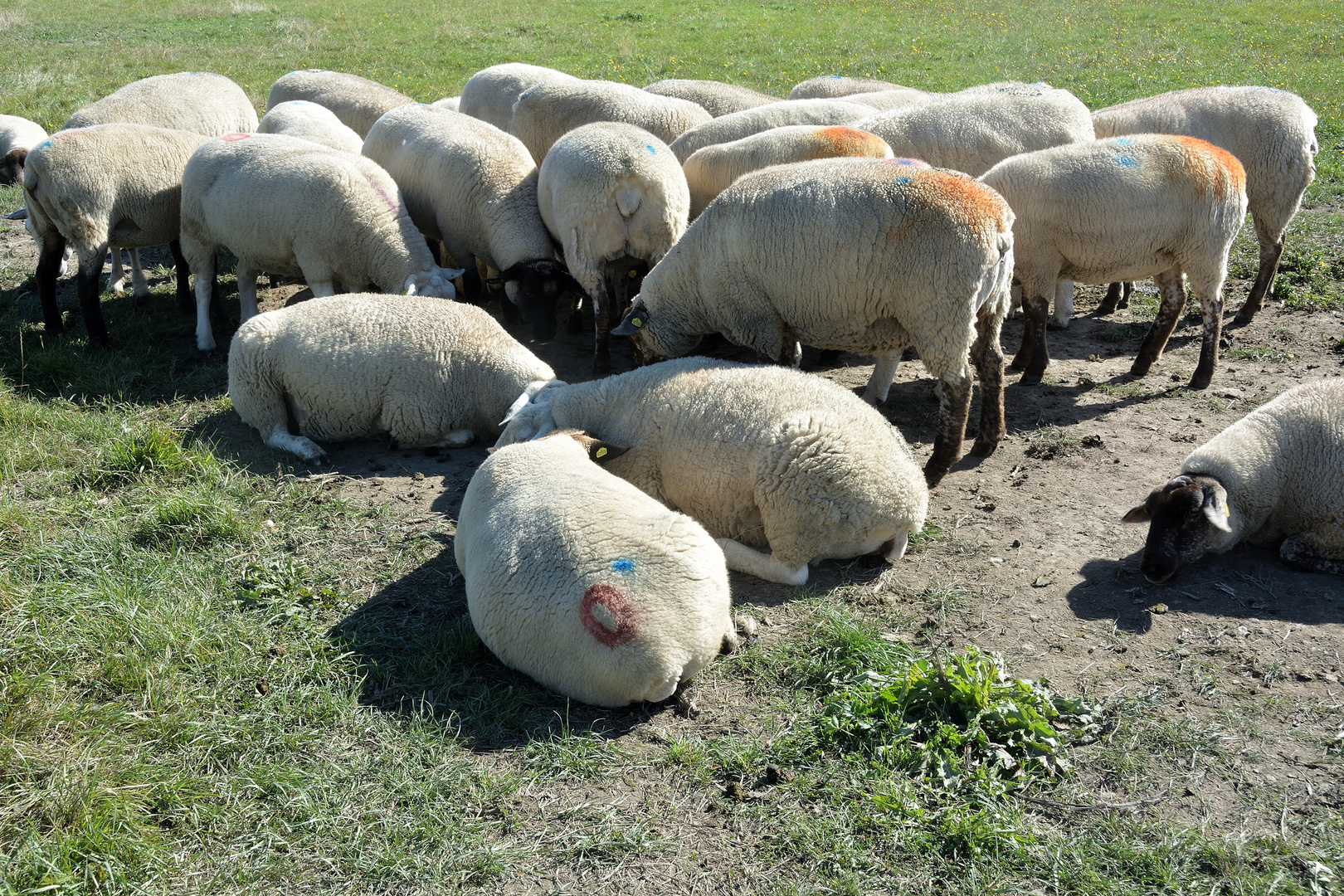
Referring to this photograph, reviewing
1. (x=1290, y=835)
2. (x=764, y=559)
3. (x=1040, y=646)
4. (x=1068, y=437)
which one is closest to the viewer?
(x=1290, y=835)

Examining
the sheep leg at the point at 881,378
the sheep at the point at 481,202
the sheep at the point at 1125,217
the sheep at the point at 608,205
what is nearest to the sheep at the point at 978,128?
the sheep at the point at 1125,217

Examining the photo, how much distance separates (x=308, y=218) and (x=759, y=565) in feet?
15.0

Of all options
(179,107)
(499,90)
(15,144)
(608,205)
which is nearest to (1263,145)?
(608,205)

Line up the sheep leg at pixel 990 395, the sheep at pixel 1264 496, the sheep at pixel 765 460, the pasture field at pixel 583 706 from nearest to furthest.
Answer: the pasture field at pixel 583 706 → the sheep at pixel 765 460 → the sheep at pixel 1264 496 → the sheep leg at pixel 990 395

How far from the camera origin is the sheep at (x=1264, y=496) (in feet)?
15.6

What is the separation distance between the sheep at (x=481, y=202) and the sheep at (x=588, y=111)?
1.07m

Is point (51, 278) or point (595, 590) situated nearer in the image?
point (595, 590)

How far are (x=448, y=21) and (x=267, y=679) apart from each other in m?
25.9

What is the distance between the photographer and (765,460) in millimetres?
4695

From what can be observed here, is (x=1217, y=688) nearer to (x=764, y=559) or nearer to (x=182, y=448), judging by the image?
(x=764, y=559)

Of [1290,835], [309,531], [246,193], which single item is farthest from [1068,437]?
[246,193]

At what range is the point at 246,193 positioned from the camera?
23.9 feet

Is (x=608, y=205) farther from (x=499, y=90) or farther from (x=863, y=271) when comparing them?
(x=499, y=90)

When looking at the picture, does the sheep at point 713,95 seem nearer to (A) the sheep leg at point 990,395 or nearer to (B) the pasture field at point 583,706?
(B) the pasture field at point 583,706
